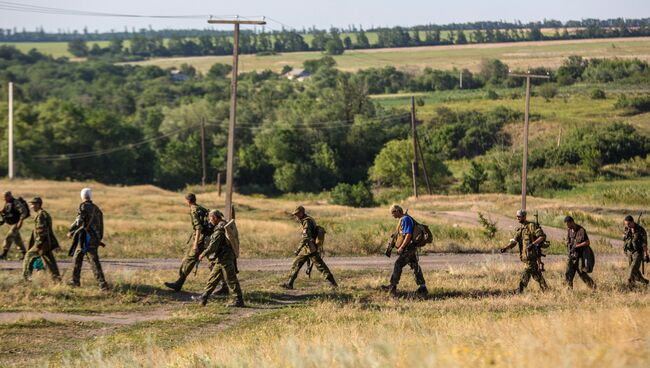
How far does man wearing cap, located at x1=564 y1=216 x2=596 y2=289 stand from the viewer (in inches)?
813

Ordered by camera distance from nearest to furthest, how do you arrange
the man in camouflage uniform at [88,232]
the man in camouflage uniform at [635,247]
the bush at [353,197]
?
the man in camouflage uniform at [88,232] < the man in camouflage uniform at [635,247] < the bush at [353,197]

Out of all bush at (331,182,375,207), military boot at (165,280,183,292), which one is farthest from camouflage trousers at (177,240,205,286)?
bush at (331,182,375,207)

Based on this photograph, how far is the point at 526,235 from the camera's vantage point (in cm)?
2038

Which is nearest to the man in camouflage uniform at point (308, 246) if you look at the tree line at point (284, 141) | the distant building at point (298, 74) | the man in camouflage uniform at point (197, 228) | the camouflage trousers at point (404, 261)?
the camouflage trousers at point (404, 261)

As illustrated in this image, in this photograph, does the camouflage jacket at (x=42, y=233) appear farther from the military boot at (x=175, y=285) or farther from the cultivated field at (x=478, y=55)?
the cultivated field at (x=478, y=55)

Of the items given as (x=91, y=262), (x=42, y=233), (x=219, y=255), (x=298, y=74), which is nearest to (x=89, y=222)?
(x=91, y=262)

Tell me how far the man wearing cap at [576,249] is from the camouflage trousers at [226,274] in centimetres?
Answer: 678

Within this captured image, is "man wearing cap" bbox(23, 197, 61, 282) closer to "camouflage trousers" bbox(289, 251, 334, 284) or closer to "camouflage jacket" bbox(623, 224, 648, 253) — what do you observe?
A: "camouflage trousers" bbox(289, 251, 334, 284)

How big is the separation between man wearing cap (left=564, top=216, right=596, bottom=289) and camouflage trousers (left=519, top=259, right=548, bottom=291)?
672mm

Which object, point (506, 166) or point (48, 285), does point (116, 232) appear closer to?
point (48, 285)

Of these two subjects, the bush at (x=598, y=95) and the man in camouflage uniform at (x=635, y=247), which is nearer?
the man in camouflage uniform at (x=635, y=247)

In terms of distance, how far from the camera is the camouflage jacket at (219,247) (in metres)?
18.2

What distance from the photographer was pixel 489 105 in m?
106

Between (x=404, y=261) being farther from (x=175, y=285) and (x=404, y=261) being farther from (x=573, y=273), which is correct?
(x=175, y=285)
